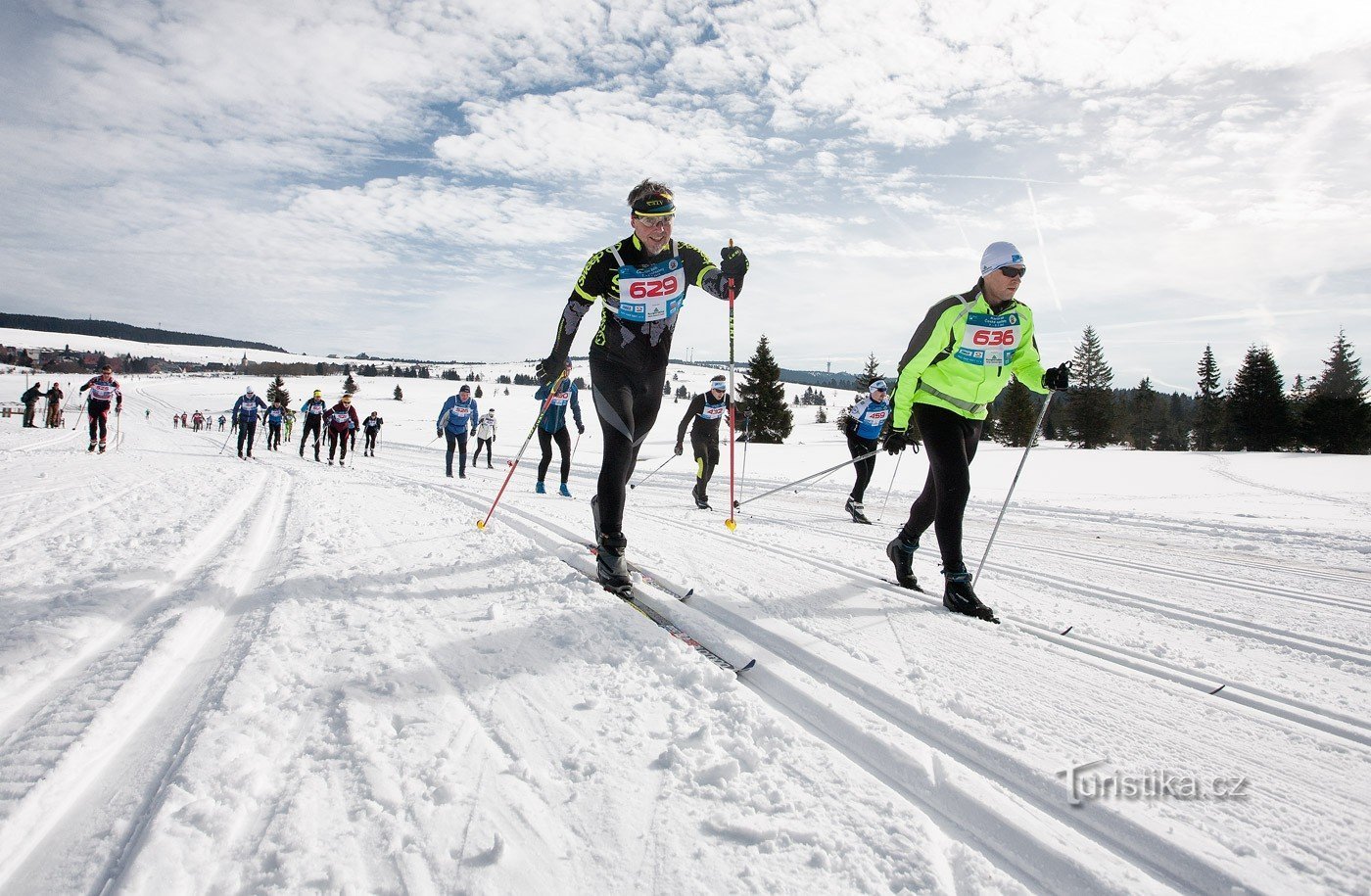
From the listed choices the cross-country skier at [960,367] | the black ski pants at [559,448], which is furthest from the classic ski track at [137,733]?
the black ski pants at [559,448]

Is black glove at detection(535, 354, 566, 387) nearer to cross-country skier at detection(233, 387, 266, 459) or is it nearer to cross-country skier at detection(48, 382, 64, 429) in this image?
cross-country skier at detection(233, 387, 266, 459)

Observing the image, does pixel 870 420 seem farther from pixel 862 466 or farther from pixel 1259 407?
pixel 1259 407

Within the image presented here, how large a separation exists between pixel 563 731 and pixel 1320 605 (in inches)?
182

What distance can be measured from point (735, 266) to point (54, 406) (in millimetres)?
32788

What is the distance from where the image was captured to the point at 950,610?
10.2ft

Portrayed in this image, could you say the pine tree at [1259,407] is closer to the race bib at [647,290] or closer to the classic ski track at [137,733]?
the race bib at [647,290]

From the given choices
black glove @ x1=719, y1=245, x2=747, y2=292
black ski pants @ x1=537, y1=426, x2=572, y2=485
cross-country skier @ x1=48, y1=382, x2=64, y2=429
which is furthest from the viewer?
cross-country skier @ x1=48, y1=382, x2=64, y2=429

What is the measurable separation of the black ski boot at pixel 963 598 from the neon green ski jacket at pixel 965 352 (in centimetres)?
98

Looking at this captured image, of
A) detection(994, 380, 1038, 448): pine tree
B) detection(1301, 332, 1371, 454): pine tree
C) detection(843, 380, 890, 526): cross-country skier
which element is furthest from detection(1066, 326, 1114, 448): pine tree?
detection(843, 380, 890, 526): cross-country skier

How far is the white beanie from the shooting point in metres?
3.42

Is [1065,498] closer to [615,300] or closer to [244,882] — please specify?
[615,300]

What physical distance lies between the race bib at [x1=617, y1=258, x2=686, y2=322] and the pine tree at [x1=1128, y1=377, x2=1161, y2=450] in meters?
73.6

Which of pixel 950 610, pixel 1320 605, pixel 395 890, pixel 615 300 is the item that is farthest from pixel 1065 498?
pixel 395 890

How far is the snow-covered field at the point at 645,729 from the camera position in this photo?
4.03 ft
